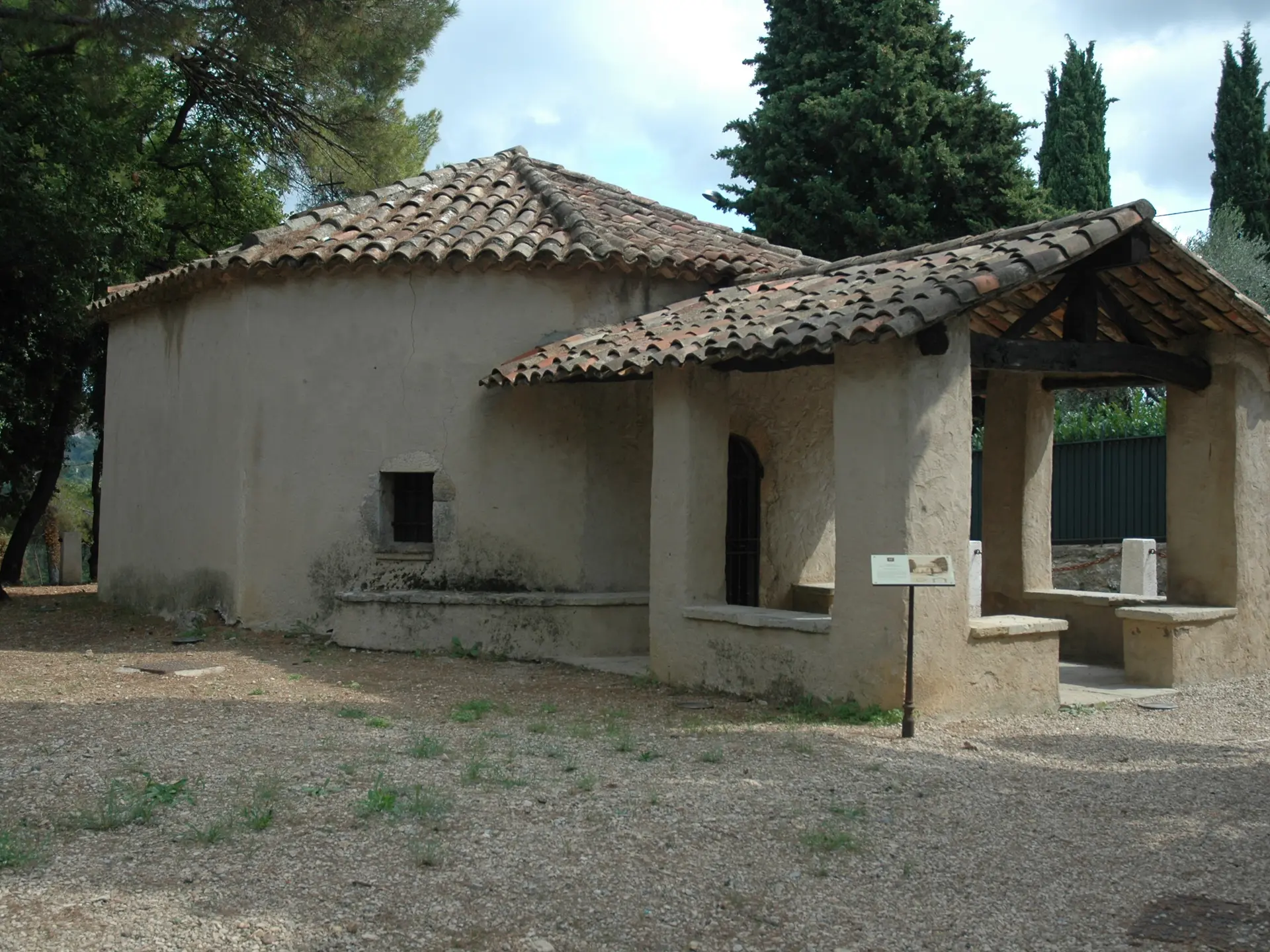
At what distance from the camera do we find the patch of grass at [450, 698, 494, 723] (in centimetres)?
814

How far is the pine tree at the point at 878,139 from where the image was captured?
21438 mm

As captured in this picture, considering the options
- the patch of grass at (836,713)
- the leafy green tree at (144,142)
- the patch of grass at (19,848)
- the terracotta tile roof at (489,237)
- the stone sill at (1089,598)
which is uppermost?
the leafy green tree at (144,142)

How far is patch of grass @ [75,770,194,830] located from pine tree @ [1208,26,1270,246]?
92.9 ft

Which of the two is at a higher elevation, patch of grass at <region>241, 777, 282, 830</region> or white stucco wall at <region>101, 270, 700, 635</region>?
white stucco wall at <region>101, 270, 700, 635</region>

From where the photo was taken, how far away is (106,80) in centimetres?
1523

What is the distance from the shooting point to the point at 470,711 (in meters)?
8.41

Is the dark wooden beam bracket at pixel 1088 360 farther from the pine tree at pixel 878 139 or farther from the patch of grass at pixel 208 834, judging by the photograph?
the pine tree at pixel 878 139

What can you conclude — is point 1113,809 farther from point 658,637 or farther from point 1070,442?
point 1070,442

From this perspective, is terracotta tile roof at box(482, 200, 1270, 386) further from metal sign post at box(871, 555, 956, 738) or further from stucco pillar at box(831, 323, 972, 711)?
metal sign post at box(871, 555, 956, 738)

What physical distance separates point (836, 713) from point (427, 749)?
9.47 feet

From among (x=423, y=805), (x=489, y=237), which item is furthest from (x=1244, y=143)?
(x=423, y=805)

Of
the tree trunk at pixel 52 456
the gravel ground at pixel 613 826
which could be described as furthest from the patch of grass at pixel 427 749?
the tree trunk at pixel 52 456

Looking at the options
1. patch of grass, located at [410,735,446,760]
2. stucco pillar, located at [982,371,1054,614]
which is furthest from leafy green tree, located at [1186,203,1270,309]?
patch of grass, located at [410,735,446,760]

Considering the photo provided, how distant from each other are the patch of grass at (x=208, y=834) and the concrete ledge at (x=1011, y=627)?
5.15 m
